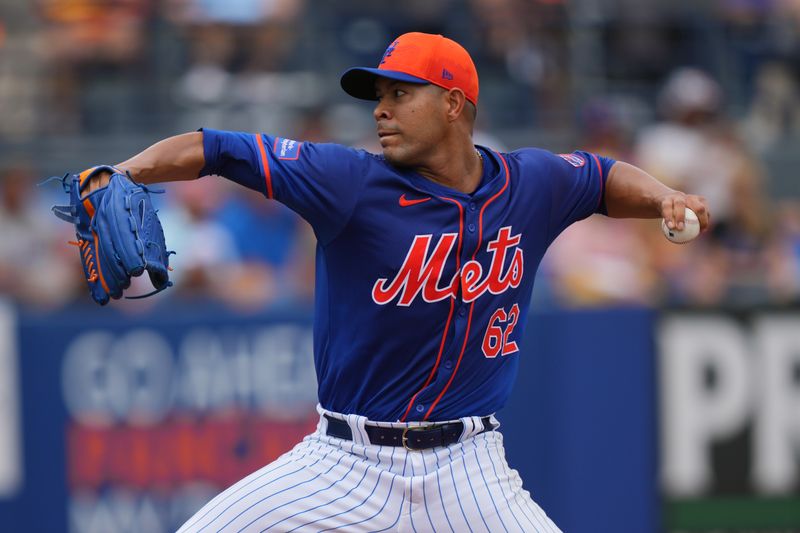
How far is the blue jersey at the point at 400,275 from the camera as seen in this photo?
402 cm

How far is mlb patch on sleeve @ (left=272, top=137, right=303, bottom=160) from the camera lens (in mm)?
4000

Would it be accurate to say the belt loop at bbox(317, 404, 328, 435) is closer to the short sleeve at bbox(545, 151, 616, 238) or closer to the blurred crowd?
the short sleeve at bbox(545, 151, 616, 238)

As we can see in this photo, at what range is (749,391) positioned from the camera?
706cm

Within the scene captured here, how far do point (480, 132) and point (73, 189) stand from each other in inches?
200

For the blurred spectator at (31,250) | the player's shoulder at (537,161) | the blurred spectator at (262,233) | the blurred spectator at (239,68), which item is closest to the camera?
the player's shoulder at (537,161)

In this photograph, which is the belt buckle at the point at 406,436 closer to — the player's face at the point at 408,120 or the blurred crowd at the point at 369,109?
the player's face at the point at 408,120

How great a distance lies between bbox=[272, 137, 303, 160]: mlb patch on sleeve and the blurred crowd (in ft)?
10.9

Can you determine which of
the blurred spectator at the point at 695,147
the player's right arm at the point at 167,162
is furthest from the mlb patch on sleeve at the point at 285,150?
the blurred spectator at the point at 695,147

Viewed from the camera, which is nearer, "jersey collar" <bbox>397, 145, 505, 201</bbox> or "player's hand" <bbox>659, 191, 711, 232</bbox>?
"player's hand" <bbox>659, 191, 711, 232</bbox>

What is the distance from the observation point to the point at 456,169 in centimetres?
426

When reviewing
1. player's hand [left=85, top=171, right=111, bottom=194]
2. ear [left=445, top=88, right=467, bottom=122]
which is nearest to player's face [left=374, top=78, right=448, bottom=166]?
ear [left=445, top=88, right=467, bottom=122]

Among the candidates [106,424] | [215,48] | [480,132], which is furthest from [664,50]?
[106,424]

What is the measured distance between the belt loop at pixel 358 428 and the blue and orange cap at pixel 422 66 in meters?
1.09

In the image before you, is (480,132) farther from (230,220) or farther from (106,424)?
(106,424)
